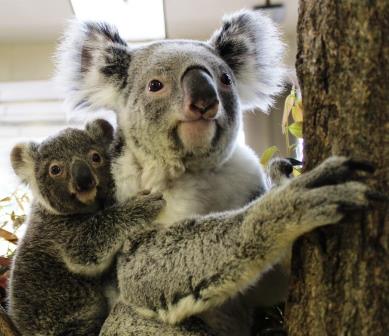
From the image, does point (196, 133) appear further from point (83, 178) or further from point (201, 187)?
point (83, 178)

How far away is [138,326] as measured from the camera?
2.16 metres

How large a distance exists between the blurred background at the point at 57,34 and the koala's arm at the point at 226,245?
3.75 metres

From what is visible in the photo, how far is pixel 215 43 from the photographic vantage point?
110 inches

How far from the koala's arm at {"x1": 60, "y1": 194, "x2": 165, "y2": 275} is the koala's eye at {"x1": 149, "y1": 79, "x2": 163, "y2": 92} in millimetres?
457

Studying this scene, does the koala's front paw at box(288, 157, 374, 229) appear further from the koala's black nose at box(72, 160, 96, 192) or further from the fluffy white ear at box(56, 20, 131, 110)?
the fluffy white ear at box(56, 20, 131, 110)

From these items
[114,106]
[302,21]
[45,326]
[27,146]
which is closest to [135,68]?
[114,106]

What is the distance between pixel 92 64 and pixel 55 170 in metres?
0.55

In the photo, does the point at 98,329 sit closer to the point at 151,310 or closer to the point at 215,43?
the point at 151,310

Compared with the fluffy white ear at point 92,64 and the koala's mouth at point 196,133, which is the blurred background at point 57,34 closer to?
the fluffy white ear at point 92,64

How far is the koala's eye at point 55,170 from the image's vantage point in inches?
106

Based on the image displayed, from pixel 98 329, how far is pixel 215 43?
143 centimetres

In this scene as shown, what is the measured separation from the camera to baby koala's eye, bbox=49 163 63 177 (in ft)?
8.87

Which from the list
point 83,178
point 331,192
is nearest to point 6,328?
point 83,178

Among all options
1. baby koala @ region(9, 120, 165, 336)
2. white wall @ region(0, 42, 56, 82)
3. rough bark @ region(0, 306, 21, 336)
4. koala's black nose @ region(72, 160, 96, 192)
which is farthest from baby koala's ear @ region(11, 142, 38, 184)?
white wall @ region(0, 42, 56, 82)
